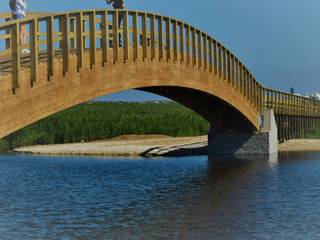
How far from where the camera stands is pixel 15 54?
63.3 ft

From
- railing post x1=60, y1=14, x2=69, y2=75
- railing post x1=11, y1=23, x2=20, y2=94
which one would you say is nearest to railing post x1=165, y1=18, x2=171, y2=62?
railing post x1=60, y1=14, x2=69, y2=75

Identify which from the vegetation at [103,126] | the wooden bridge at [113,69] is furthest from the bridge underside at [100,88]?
the vegetation at [103,126]

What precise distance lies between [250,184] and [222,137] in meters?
23.7

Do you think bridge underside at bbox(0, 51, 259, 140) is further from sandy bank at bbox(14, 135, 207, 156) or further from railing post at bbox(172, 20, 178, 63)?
sandy bank at bbox(14, 135, 207, 156)

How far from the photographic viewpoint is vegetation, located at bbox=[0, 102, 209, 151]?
2803 inches

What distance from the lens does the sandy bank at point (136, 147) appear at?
58.1m

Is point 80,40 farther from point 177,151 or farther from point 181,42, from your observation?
point 177,151

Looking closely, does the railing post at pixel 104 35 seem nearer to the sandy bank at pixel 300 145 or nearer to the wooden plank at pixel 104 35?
the wooden plank at pixel 104 35

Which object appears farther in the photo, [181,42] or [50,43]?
[181,42]

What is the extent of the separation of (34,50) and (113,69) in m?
7.29

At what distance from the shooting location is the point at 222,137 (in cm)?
5534

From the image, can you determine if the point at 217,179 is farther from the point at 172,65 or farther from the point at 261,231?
the point at 261,231

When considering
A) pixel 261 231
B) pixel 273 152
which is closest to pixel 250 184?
→ pixel 261 231

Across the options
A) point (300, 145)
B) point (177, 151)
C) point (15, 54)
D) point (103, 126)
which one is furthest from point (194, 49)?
point (103, 126)
